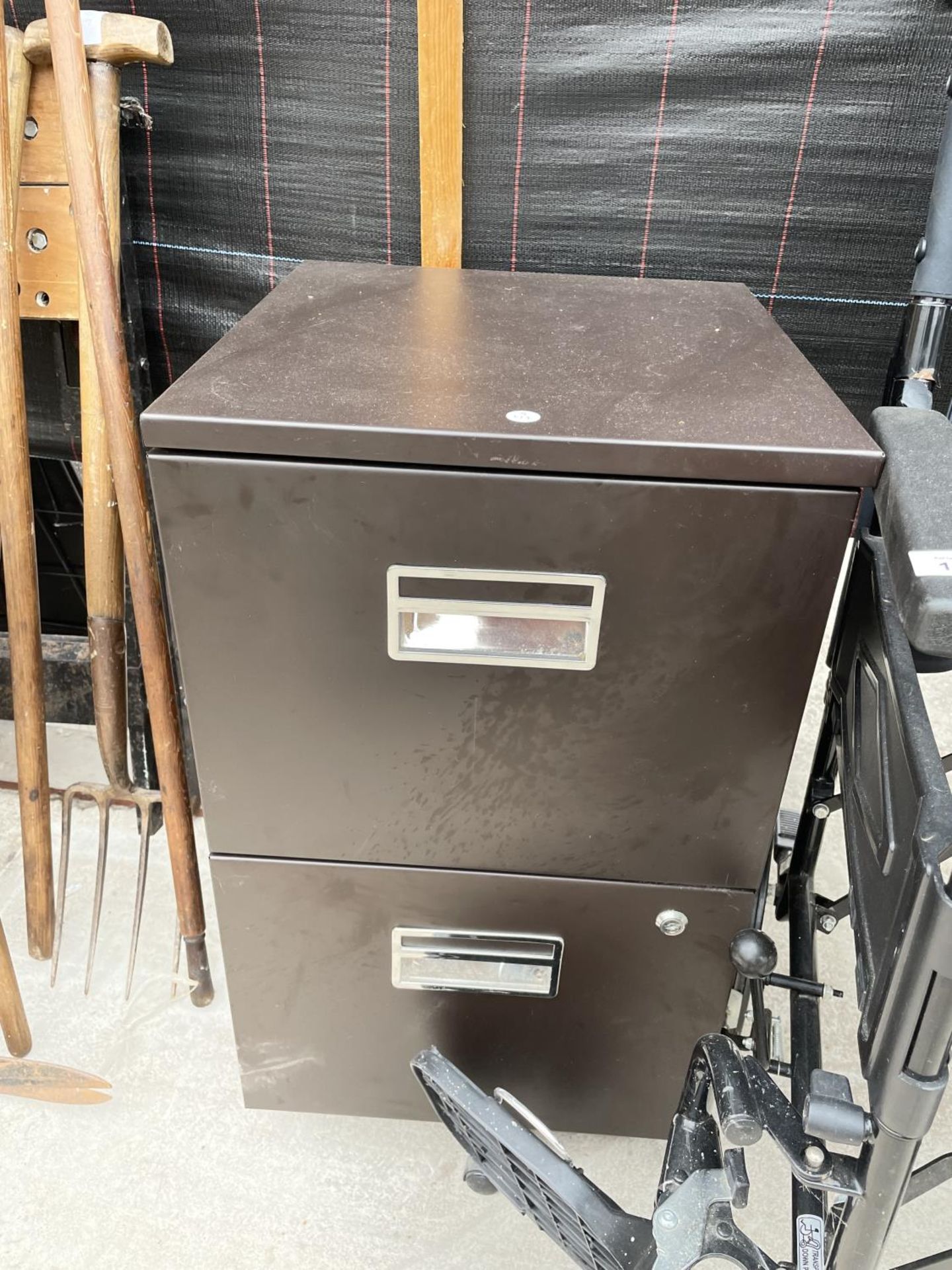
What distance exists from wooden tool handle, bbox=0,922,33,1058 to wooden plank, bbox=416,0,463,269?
43.7 inches

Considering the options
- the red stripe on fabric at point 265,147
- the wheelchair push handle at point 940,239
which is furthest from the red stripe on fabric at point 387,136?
the wheelchair push handle at point 940,239

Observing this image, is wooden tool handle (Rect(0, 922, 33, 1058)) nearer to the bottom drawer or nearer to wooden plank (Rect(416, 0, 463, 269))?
the bottom drawer

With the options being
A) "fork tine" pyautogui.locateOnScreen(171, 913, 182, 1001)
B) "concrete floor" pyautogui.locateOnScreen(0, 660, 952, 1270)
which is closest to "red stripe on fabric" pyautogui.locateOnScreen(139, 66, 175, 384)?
"fork tine" pyautogui.locateOnScreen(171, 913, 182, 1001)

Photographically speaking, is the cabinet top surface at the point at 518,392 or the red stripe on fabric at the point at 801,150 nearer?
the cabinet top surface at the point at 518,392

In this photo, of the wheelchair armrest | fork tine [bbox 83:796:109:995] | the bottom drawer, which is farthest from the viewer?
fork tine [bbox 83:796:109:995]

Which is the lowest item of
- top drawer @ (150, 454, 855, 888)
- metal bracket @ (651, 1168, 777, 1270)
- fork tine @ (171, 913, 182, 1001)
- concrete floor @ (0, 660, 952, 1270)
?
concrete floor @ (0, 660, 952, 1270)

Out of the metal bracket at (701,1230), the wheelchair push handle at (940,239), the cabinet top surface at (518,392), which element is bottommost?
the metal bracket at (701,1230)

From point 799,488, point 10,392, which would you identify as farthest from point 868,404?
point 10,392

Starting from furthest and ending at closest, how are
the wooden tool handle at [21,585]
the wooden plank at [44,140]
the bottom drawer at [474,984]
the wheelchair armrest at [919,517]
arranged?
the wooden plank at [44,140] < the wooden tool handle at [21,585] < the bottom drawer at [474,984] < the wheelchair armrest at [919,517]

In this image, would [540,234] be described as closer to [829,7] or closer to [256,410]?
[829,7]

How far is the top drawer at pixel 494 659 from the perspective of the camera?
0.74m

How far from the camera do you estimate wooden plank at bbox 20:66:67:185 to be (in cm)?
125

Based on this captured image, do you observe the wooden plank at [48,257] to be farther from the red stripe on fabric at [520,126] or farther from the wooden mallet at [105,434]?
the red stripe on fabric at [520,126]

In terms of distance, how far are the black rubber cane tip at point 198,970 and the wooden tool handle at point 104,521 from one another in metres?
0.28
